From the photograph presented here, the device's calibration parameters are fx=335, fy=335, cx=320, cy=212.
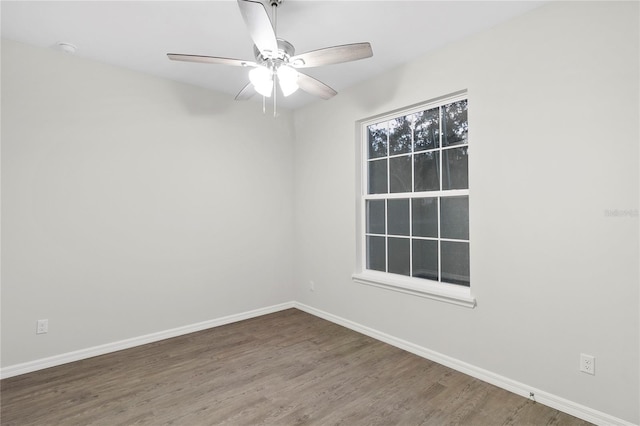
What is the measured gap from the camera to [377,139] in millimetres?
3602

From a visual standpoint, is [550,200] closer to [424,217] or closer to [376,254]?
[424,217]

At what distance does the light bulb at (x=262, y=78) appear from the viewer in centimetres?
210

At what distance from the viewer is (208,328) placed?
373 centimetres

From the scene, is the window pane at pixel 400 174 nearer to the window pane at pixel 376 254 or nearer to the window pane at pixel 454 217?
the window pane at pixel 454 217

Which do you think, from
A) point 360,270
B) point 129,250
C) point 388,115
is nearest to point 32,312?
point 129,250

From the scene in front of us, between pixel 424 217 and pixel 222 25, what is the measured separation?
2306mm

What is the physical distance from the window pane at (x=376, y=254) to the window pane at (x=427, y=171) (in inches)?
29.1

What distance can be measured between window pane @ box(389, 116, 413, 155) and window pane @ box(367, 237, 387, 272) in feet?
3.10

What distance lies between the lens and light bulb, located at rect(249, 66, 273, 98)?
6.88ft

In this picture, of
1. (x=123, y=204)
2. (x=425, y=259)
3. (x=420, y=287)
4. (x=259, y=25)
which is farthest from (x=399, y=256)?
(x=123, y=204)

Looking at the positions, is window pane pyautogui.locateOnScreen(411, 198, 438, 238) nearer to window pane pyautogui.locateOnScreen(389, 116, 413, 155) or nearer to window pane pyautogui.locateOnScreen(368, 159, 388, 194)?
window pane pyautogui.locateOnScreen(368, 159, 388, 194)

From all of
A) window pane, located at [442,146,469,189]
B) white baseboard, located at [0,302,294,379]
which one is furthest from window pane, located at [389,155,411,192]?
white baseboard, located at [0,302,294,379]

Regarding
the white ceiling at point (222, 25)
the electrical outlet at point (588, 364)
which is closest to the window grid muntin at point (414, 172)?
the white ceiling at point (222, 25)

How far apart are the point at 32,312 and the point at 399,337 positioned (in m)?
3.17
